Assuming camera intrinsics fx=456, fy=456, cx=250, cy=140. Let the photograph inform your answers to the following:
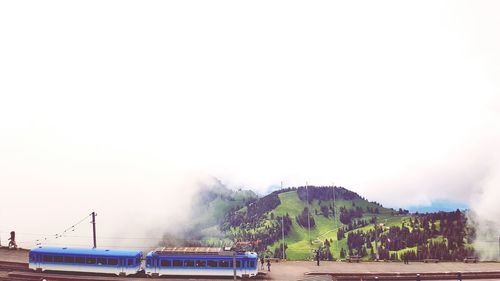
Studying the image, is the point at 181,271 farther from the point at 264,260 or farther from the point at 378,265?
the point at 378,265

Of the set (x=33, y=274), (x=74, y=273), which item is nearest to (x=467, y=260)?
(x=74, y=273)

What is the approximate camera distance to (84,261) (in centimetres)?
5162

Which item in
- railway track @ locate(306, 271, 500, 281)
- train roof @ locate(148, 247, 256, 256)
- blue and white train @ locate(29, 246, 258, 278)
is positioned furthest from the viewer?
railway track @ locate(306, 271, 500, 281)

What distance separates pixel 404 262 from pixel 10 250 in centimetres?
5461

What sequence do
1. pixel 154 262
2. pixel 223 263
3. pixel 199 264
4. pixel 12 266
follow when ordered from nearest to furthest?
1. pixel 223 263
2. pixel 199 264
3. pixel 154 262
4. pixel 12 266

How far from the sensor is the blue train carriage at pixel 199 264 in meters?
51.2

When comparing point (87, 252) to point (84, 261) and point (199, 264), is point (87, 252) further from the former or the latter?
point (199, 264)

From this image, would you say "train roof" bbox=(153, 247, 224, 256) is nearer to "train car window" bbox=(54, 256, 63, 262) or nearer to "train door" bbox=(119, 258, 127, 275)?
"train door" bbox=(119, 258, 127, 275)

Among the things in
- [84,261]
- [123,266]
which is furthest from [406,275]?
[84,261]

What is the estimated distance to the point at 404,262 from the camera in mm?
62656

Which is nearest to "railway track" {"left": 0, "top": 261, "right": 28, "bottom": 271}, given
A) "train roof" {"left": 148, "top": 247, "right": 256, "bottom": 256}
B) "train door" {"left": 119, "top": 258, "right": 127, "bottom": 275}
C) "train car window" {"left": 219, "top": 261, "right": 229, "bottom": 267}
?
"train door" {"left": 119, "top": 258, "right": 127, "bottom": 275}

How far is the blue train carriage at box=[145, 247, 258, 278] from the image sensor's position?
51250mm

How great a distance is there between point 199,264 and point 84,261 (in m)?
13.0

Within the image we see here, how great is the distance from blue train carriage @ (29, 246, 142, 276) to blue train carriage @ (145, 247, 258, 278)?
8.41 ft
